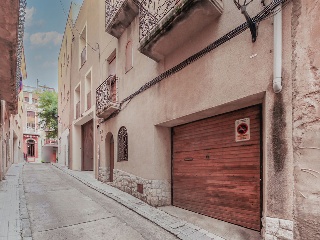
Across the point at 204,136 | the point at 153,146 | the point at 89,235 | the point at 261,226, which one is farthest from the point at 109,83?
the point at 261,226

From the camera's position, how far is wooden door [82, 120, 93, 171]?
50.9 feet

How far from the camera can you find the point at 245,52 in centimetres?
420

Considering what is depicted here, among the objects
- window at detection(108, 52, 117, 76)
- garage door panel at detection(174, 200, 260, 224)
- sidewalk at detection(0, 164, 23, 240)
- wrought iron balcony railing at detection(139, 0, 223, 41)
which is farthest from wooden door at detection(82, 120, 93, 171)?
garage door panel at detection(174, 200, 260, 224)

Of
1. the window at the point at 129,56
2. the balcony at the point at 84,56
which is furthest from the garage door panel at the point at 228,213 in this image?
the balcony at the point at 84,56

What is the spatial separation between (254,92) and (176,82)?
2534mm

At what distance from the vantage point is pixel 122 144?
9.08 meters

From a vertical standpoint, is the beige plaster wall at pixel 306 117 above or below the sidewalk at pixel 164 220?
above

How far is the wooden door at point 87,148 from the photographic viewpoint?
1552 centimetres

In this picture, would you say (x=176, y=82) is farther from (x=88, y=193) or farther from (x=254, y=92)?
(x=88, y=193)

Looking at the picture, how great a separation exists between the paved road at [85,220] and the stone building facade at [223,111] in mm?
1300

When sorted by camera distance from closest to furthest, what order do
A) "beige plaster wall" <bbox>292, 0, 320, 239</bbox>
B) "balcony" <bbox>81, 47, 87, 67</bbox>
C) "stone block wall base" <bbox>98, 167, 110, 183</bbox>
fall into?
1. "beige plaster wall" <bbox>292, 0, 320, 239</bbox>
2. "stone block wall base" <bbox>98, 167, 110, 183</bbox>
3. "balcony" <bbox>81, 47, 87, 67</bbox>

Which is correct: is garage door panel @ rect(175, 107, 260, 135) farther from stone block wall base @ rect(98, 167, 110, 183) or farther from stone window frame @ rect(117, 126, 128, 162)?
stone block wall base @ rect(98, 167, 110, 183)

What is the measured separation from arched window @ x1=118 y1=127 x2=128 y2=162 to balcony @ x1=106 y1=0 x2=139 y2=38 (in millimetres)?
4364

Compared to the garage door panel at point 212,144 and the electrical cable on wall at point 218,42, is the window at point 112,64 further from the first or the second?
the garage door panel at point 212,144
